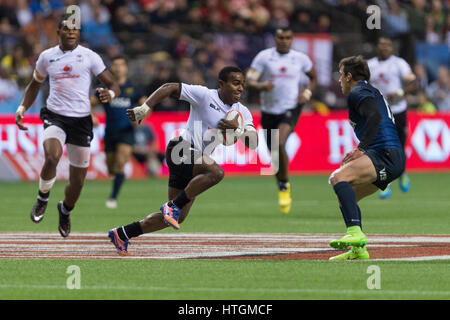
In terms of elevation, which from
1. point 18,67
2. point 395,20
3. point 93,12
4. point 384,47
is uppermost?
point 395,20

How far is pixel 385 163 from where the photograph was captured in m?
11.2

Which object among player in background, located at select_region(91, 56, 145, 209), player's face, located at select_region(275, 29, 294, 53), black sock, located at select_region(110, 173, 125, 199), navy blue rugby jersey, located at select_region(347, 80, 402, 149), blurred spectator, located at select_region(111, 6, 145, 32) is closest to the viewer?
navy blue rugby jersey, located at select_region(347, 80, 402, 149)

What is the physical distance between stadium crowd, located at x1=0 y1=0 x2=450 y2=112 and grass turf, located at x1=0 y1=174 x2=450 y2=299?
3.26 m

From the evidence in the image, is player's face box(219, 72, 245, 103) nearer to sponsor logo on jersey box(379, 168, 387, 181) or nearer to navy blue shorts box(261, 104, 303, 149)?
sponsor logo on jersey box(379, 168, 387, 181)

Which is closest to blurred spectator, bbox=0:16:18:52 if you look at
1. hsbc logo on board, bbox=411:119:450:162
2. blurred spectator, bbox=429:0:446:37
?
hsbc logo on board, bbox=411:119:450:162

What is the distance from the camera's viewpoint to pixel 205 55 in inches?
1131

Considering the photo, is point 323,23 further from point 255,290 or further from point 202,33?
point 255,290

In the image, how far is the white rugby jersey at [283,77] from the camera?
18750mm

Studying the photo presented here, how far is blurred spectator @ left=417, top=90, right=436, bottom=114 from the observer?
30.4 m

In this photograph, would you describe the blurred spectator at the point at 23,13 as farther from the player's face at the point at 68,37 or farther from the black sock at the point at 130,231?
the black sock at the point at 130,231

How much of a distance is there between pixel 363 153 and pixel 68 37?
4502 millimetres

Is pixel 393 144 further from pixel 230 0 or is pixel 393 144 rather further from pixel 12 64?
pixel 230 0

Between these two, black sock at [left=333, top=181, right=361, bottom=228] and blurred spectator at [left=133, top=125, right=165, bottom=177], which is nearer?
black sock at [left=333, top=181, right=361, bottom=228]

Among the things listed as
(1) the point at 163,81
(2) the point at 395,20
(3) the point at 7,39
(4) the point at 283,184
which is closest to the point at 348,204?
(4) the point at 283,184
